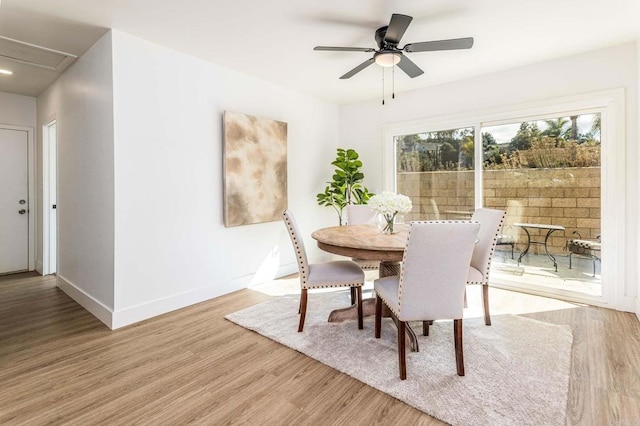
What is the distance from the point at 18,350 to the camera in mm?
2414

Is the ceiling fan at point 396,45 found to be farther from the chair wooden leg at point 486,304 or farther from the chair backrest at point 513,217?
the chair backrest at point 513,217

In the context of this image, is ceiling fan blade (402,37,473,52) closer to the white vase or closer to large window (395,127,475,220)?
the white vase

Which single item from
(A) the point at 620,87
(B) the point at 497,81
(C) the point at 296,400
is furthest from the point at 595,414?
(B) the point at 497,81

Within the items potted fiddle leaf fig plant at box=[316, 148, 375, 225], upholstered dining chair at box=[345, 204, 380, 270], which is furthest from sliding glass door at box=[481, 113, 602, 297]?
potted fiddle leaf fig plant at box=[316, 148, 375, 225]

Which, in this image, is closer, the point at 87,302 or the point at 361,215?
the point at 87,302

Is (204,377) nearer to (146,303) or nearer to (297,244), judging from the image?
(297,244)

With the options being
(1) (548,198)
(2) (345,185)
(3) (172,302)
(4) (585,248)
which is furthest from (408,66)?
(3) (172,302)

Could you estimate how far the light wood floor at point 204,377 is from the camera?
5.63ft

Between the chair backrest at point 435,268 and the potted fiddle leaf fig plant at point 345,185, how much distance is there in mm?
2662

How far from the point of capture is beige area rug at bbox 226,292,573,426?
68.5 inches

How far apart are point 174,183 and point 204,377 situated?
1858mm

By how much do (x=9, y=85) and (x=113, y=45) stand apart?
2588 mm

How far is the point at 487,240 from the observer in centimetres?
278

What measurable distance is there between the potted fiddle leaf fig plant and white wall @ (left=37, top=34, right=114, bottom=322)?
8.53 ft
